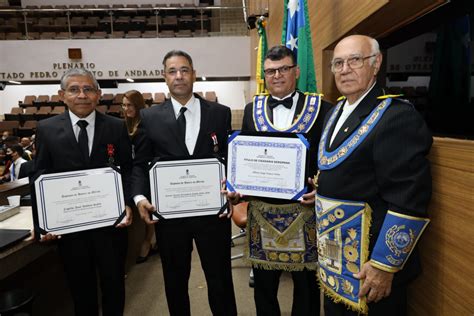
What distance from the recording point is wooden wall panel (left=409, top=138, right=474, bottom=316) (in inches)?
45.5

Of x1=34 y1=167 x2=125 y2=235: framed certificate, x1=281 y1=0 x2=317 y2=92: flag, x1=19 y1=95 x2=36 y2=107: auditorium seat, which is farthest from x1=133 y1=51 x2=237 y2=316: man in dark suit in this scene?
Result: x1=19 y1=95 x2=36 y2=107: auditorium seat

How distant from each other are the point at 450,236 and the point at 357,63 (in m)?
0.76

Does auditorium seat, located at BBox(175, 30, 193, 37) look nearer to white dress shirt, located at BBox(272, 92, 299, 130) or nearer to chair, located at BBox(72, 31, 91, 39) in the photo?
chair, located at BBox(72, 31, 91, 39)

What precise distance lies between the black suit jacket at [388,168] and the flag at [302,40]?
1.28m

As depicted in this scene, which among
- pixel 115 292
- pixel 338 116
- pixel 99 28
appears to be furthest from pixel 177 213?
pixel 99 28

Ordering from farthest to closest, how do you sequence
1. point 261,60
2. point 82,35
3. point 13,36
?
point 82,35 < point 13,36 < point 261,60

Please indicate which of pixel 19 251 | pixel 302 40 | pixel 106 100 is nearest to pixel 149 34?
pixel 106 100

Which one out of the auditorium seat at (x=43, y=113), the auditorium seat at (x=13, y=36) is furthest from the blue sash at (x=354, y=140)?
the auditorium seat at (x=13, y=36)

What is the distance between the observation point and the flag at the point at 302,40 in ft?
8.59

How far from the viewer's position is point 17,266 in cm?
171

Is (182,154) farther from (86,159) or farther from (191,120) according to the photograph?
(86,159)

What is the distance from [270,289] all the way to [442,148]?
1147mm

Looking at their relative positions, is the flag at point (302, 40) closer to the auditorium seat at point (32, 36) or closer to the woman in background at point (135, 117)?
the woman in background at point (135, 117)

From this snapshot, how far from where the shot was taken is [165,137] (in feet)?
6.15
